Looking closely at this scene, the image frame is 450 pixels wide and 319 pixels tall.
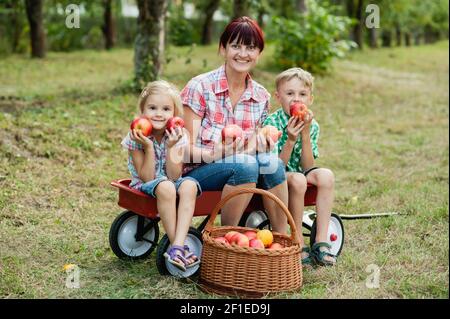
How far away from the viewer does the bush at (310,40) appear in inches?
475

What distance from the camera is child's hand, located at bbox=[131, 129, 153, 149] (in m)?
3.79

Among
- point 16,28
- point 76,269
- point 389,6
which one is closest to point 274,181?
point 76,269

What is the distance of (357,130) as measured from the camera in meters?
9.66

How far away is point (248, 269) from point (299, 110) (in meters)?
1.06

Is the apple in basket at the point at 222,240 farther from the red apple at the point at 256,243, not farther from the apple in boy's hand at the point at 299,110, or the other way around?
the apple in boy's hand at the point at 299,110

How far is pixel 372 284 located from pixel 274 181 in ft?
2.63

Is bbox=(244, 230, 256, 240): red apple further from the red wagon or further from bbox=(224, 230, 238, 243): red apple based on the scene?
the red wagon

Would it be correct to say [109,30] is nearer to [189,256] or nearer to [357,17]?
[357,17]

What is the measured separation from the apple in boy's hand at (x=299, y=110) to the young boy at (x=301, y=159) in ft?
0.07

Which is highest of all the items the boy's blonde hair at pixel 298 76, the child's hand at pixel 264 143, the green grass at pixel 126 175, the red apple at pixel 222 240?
the boy's blonde hair at pixel 298 76

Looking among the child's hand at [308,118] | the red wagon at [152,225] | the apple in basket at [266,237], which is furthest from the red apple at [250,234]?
the child's hand at [308,118]

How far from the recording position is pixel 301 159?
436cm

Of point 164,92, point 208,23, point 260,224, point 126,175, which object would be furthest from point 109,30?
point 164,92

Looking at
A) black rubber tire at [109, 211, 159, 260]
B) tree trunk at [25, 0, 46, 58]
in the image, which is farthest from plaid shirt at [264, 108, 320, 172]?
tree trunk at [25, 0, 46, 58]
